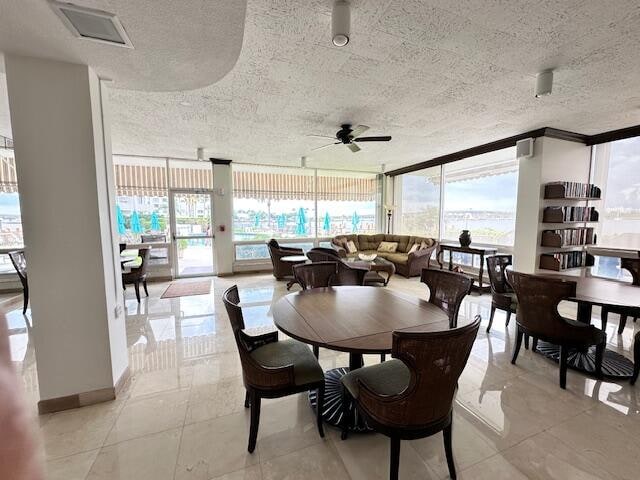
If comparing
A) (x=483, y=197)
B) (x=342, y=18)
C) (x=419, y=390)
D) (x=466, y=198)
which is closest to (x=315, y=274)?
(x=419, y=390)

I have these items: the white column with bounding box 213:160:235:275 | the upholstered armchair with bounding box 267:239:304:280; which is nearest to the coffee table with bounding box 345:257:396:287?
the upholstered armchair with bounding box 267:239:304:280

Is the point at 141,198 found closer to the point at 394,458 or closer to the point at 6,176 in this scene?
the point at 6,176

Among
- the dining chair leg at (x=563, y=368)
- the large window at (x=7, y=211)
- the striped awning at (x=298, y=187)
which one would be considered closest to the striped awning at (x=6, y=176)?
the large window at (x=7, y=211)

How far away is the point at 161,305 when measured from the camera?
436 cm

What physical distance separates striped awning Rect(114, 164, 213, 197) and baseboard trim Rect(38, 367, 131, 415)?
4.78 meters

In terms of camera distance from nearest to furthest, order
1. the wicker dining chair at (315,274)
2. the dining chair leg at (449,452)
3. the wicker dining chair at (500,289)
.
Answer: the dining chair leg at (449,452), the wicker dining chair at (315,274), the wicker dining chair at (500,289)

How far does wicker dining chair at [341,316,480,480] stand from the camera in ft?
3.96

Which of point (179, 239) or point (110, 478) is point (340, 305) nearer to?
point (110, 478)

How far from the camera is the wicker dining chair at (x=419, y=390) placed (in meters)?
1.21

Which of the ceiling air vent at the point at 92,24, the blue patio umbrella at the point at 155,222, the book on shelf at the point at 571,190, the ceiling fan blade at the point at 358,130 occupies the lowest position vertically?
the blue patio umbrella at the point at 155,222

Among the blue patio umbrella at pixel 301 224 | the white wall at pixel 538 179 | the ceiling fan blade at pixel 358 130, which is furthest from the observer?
the blue patio umbrella at pixel 301 224

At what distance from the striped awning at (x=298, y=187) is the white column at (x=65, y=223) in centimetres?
461

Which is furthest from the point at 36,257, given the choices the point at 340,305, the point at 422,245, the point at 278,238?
the point at 422,245

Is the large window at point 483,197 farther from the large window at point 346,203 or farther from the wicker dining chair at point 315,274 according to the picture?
the wicker dining chair at point 315,274
